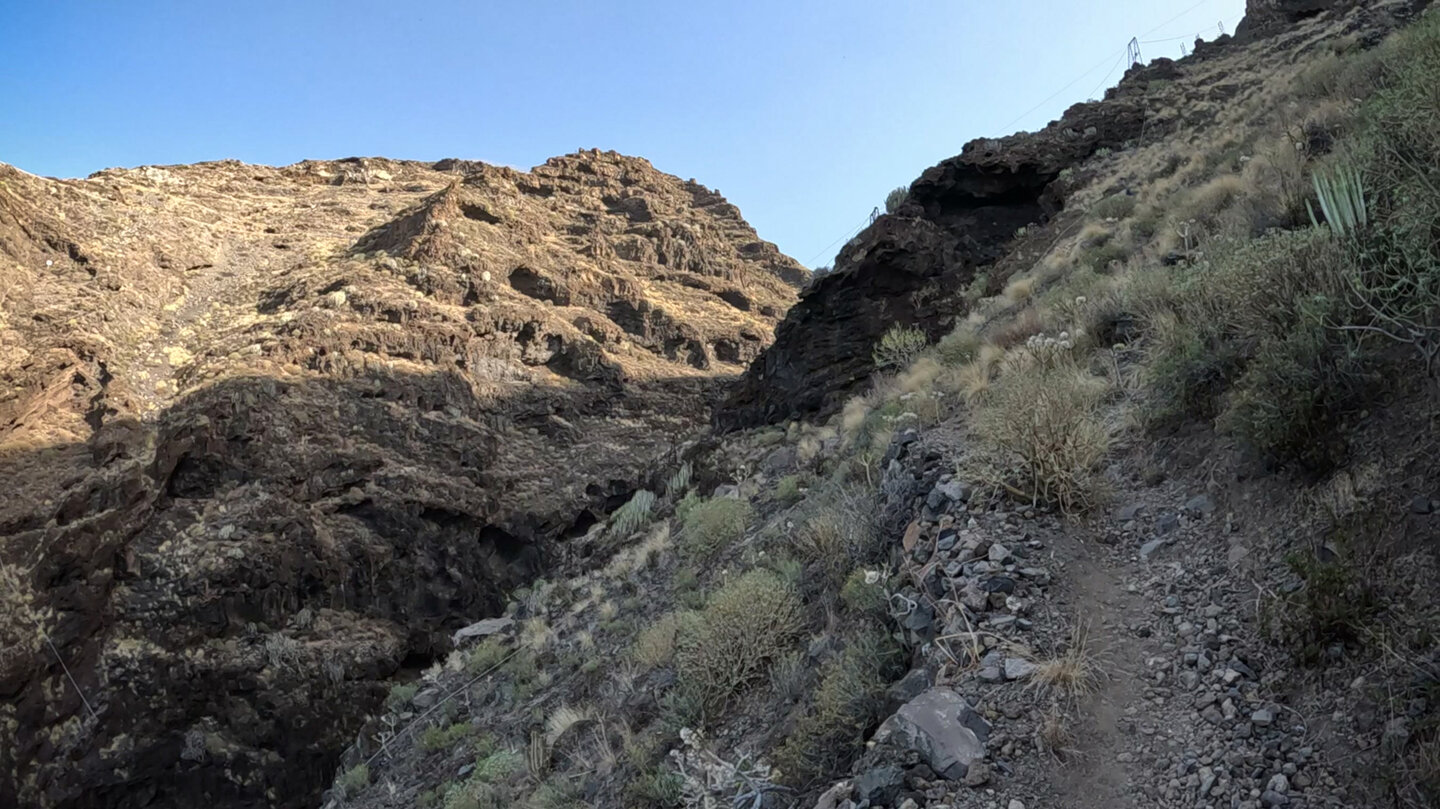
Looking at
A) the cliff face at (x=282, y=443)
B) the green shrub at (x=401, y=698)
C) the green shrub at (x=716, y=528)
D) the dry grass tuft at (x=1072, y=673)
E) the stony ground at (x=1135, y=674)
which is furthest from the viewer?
the cliff face at (x=282, y=443)

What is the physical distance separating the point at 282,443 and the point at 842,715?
19.3m

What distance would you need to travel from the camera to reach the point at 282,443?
19516mm

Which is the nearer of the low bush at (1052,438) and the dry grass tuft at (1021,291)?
the low bush at (1052,438)

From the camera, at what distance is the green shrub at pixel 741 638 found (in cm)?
553

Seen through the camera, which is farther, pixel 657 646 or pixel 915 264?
pixel 915 264

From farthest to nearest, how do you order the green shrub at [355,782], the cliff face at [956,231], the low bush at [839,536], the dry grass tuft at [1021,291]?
1. the cliff face at [956,231]
2. the dry grass tuft at [1021,291]
3. the green shrub at [355,782]
4. the low bush at [839,536]

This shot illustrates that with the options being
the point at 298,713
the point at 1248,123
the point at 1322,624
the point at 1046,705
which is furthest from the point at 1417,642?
the point at 298,713

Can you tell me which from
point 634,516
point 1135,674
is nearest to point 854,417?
point 634,516

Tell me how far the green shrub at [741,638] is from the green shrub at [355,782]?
6773 millimetres

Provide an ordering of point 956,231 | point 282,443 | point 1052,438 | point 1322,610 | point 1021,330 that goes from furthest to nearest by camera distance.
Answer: point 282,443 < point 956,231 < point 1021,330 < point 1052,438 < point 1322,610

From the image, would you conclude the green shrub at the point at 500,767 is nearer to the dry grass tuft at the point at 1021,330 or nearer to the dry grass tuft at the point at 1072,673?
the dry grass tuft at the point at 1072,673

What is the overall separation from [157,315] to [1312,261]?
101ft

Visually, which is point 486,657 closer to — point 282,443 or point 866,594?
point 866,594

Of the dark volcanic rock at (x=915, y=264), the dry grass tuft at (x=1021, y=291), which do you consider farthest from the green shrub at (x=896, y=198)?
the dry grass tuft at (x=1021, y=291)
